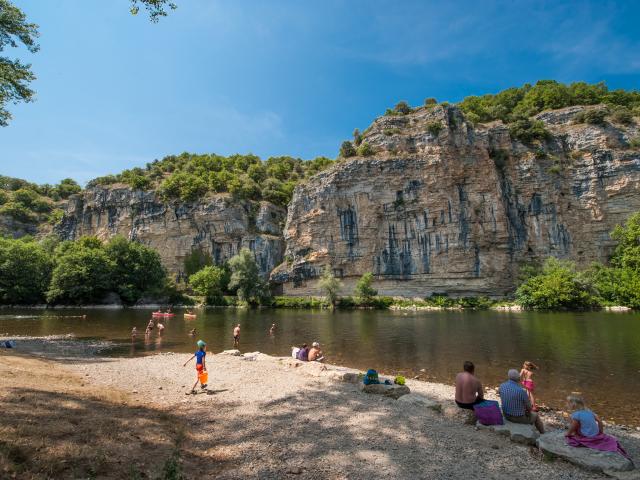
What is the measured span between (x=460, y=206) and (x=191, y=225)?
5887 centimetres

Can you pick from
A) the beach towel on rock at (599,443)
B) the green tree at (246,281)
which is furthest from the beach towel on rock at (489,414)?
the green tree at (246,281)

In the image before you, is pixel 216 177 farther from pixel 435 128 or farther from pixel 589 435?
pixel 589 435

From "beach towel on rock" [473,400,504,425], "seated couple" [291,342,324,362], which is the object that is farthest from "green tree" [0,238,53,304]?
"beach towel on rock" [473,400,504,425]

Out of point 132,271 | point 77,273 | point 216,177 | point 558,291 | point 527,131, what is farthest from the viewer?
point 216,177

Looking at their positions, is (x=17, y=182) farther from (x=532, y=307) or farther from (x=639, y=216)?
(x=639, y=216)

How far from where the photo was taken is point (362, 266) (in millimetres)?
68688

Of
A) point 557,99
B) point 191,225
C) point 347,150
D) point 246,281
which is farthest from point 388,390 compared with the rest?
point 557,99

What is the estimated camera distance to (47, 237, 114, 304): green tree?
5450cm

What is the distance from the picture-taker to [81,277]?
183ft

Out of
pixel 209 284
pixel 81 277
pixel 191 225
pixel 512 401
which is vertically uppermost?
pixel 191 225

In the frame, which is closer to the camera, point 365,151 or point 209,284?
point 209,284

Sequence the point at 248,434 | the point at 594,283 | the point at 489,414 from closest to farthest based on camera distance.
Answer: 1. the point at 248,434
2. the point at 489,414
3. the point at 594,283

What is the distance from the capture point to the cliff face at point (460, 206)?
62.2 metres

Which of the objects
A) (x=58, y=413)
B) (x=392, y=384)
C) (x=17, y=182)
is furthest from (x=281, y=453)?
(x=17, y=182)
